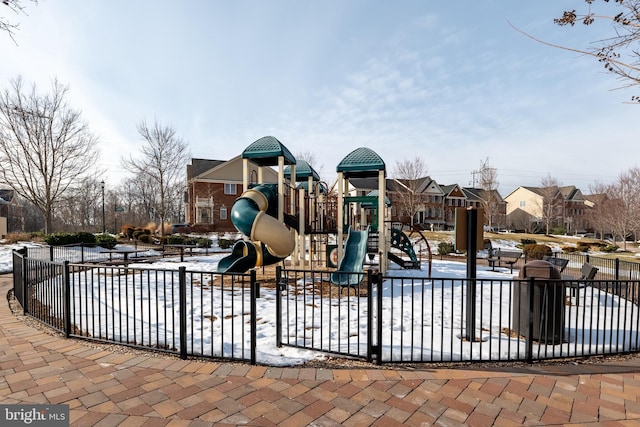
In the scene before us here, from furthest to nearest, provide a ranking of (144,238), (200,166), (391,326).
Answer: (200,166)
(144,238)
(391,326)

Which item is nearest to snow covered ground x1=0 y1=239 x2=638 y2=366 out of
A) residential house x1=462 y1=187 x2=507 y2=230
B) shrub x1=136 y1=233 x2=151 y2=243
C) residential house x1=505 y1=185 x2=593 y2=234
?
shrub x1=136 y1=233 x2=151 y2=243

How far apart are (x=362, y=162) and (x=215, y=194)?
28.3 m

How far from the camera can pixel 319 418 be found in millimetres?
2688

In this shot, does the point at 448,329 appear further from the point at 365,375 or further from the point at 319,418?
the point at 319,418

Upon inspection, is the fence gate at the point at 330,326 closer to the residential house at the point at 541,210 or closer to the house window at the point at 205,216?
the house window at the point at 205,216

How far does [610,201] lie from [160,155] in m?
48.0

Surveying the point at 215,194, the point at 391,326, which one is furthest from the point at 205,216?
the point at 391,326

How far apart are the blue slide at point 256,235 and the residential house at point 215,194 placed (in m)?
24.6

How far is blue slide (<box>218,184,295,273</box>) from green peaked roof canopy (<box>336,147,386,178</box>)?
2.72 m

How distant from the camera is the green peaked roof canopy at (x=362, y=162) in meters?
9.97

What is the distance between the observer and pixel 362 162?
33.0 ft

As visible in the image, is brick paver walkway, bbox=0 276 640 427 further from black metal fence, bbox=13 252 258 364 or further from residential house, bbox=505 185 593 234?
residential house, bbox=505 185 593 234

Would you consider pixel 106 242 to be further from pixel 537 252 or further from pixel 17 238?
Answer: pixel 537 252

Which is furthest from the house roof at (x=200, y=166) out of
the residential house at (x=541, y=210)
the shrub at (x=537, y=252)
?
the residential house at (x=541, y=210)
